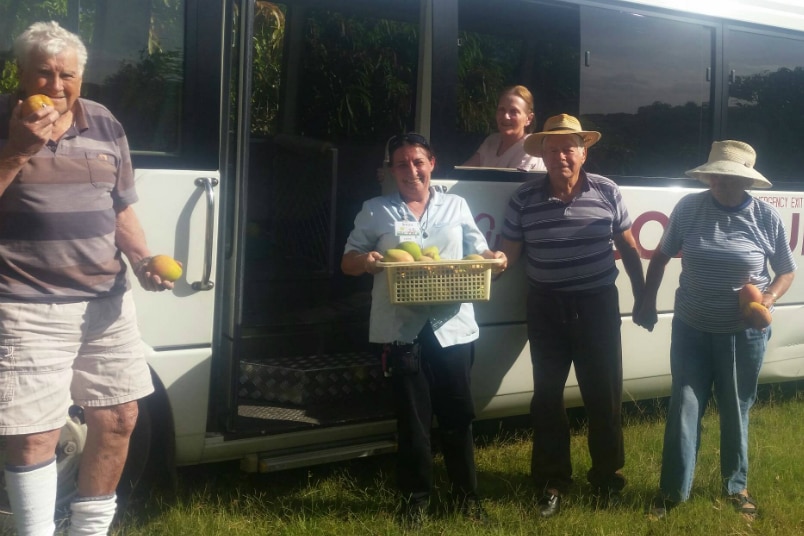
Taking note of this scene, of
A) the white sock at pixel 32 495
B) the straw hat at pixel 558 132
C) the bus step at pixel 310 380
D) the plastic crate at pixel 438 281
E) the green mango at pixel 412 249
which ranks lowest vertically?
the white sock at pixel 32 495

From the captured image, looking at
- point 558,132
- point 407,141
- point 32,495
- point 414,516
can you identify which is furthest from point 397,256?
point 32,495

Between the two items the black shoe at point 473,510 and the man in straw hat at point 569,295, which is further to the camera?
the man in straw hat at point 569,295

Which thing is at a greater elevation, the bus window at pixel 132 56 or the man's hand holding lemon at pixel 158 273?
the bus window at pixel 132 56

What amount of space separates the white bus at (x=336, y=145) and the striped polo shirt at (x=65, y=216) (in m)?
0.55

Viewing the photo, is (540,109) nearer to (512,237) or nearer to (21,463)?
(512,237)

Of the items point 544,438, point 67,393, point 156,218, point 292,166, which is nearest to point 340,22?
point 292,166

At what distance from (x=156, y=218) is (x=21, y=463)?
1064 millimetres

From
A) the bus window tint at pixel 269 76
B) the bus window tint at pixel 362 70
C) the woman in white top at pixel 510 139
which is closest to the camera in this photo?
the woman in white top at pixel 510 139

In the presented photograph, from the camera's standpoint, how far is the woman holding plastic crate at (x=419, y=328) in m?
3.53

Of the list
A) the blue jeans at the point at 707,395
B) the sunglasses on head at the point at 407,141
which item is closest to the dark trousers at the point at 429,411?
the sunglasses on head at the point at 407,141

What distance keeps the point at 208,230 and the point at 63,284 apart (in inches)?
31.7

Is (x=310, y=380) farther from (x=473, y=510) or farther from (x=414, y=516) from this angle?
(x=473, y=510)

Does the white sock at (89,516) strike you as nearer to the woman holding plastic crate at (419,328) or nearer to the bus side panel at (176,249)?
the bus side panel at (176,249)

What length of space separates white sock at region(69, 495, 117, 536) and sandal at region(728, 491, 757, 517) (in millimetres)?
2778
